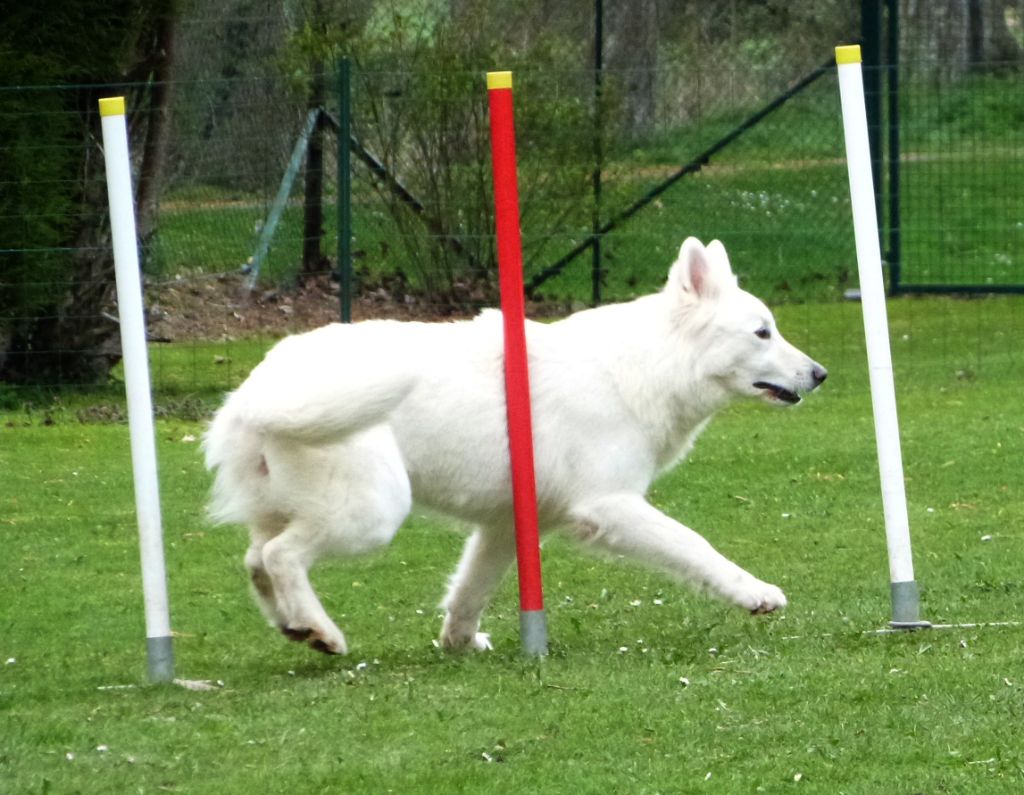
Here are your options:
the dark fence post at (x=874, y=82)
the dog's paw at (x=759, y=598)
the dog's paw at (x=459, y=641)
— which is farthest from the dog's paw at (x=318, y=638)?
the dark fence post at (x=874, y=82)

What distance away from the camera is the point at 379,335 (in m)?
6.59

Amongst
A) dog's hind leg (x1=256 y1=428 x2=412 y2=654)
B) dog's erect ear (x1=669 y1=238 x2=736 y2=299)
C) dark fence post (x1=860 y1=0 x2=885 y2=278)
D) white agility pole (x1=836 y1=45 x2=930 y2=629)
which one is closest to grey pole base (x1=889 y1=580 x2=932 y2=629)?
white agility pole (x1=836 y1=45 x2=930 y2=629)

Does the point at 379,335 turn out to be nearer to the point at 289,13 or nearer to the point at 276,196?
the point at 276,196

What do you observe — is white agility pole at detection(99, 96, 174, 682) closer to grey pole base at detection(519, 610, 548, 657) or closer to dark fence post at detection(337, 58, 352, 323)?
grey pole base at detection(519, 610, 548, 657)

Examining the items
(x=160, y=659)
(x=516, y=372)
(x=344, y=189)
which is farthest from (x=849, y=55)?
(x=344, y=189)

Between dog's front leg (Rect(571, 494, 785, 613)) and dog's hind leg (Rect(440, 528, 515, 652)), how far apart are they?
36cm

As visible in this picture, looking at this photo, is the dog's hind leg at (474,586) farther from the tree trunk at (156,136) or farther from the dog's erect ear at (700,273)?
the tree trunk at (156,136)

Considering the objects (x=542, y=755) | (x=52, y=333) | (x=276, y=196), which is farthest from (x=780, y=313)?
(x=542, y=755)

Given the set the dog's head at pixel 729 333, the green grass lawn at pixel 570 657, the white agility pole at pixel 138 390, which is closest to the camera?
the green grass lawn at pixel 570 657

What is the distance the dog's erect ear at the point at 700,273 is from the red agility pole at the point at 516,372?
0.84 m

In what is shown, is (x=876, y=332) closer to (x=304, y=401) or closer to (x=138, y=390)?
(x=304, y=401)

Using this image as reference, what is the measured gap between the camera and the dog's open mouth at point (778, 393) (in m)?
7.09

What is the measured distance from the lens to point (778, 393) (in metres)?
7.12

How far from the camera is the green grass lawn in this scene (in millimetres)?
→ 4801
